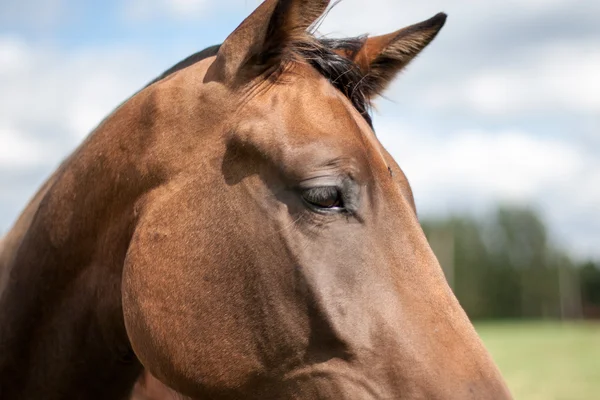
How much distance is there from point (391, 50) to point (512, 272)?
70889 millimetres

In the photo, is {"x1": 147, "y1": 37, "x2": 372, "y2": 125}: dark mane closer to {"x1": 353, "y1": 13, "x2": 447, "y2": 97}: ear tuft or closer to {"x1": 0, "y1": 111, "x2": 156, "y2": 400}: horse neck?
{"x1": 353, "y1": 13, "x2": 447, "y2": 97}: ear tuft

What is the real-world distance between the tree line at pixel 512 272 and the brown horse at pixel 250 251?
60.7 metres

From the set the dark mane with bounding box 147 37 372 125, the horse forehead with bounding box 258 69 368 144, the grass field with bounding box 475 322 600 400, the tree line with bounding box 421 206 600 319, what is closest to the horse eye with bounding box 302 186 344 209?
the horse forehead with bounding box 258 69 368 144

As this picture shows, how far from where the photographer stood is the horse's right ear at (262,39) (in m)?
2.83

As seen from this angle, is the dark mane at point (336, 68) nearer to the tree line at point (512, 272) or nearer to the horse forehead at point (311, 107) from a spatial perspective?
the horse forehead at point (311, 107)

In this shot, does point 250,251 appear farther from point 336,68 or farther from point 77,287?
point 77,287

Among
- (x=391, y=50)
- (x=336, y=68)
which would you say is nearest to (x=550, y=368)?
(x=391, y=50)

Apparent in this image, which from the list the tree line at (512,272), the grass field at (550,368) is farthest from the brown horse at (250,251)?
the tree line at (512,272)

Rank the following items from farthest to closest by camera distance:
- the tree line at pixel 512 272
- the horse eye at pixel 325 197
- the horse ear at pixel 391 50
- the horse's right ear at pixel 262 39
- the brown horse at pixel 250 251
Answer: the tree line at pixel 512 272, the horse ear at pixel 391 50, the horse's right ear at pixel 262 39, the horse eye at pixel 325 197, the brown horse at pixel 250 251

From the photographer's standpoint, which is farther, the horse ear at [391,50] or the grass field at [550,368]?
the grass field at [550,368]

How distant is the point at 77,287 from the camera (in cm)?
321

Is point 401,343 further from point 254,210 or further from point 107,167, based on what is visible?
point 107,167

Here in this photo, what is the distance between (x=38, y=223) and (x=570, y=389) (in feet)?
→ 45.0

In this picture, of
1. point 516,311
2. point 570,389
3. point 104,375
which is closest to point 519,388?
point 570,389
